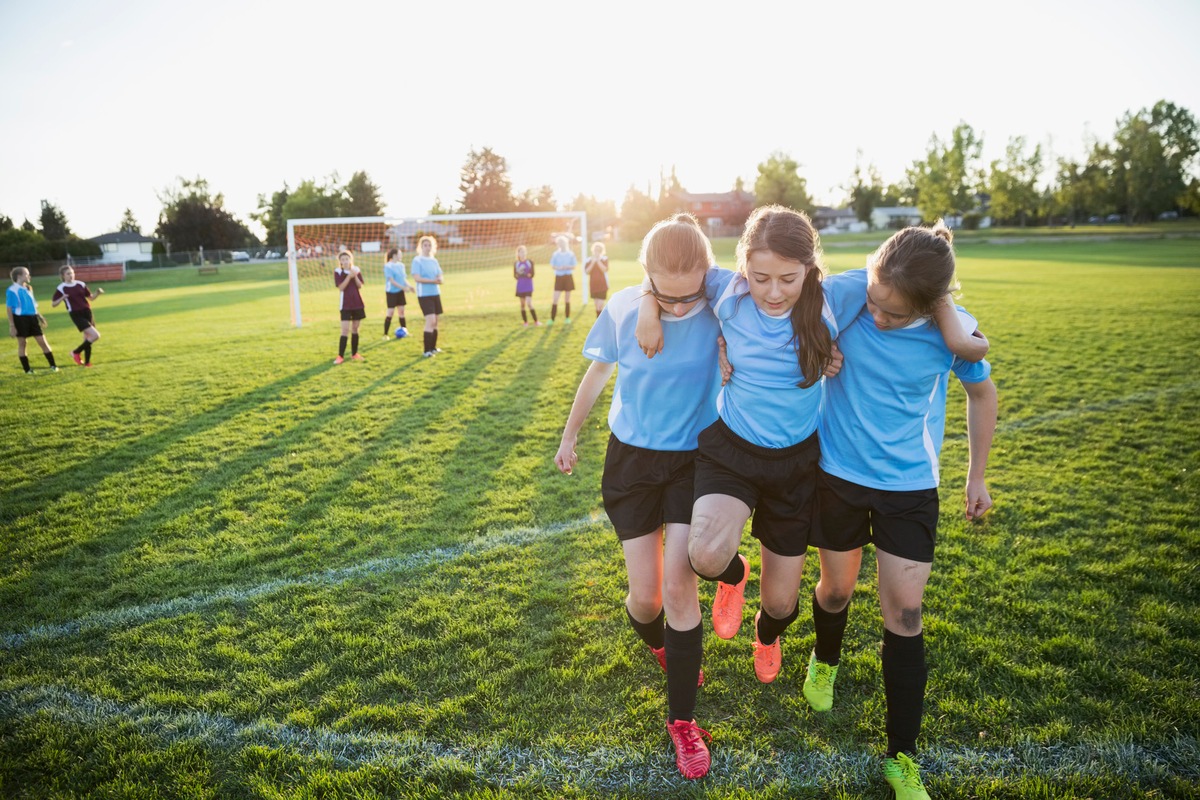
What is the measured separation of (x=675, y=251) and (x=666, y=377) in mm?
523

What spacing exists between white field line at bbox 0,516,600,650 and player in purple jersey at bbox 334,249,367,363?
24.8ft

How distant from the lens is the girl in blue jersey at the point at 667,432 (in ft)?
8.64

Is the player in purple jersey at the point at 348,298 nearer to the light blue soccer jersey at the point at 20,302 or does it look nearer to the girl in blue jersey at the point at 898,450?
the light blue soccer jersey at the point at 20,302

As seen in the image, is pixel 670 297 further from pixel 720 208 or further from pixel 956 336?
pixel 720 208

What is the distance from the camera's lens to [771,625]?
2.99 meters

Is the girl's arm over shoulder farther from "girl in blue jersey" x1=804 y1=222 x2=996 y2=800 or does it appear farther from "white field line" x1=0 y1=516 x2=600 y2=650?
"white field line" x1=0 y1=516 x2=600 y2=650

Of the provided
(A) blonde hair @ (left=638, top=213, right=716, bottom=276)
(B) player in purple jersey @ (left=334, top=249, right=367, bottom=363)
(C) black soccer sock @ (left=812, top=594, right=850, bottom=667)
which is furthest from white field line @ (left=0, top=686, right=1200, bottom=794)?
(B) player in purple jersey @ (left=334, top=249, right=367, bottom=363)

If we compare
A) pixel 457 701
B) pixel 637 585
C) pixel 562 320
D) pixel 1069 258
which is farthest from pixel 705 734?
pixel 1069 258

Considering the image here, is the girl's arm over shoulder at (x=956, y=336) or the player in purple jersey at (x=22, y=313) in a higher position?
the player in purple jersey at (x=22, y=313)

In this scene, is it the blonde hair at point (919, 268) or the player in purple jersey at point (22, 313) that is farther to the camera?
the player in purple jersey at point (22, 313)

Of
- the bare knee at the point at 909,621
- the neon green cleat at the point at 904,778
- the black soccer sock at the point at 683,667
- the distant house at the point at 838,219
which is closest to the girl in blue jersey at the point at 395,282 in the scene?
the black soccer sock at the point at 683,667

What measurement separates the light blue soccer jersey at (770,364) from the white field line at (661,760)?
4.33 ft

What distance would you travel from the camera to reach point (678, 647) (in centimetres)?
266

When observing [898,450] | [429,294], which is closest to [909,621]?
[898,450]
